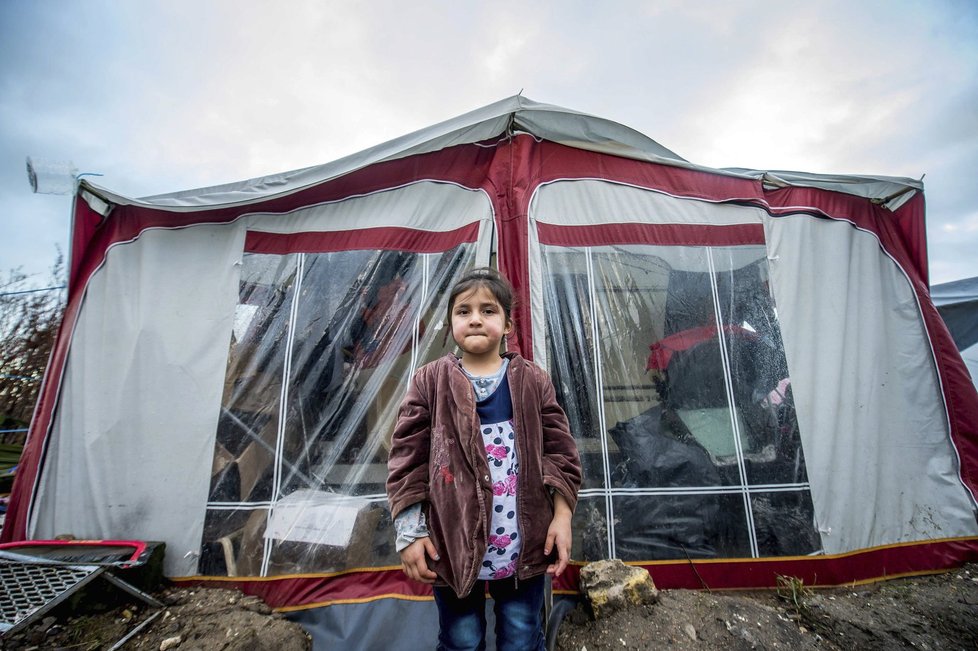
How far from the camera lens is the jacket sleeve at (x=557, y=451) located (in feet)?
3.91

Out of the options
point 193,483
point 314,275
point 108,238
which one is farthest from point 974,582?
point 108,238

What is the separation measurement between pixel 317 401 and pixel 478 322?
1.34m

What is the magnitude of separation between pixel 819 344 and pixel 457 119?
94.7 inches

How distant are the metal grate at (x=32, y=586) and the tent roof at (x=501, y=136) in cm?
184

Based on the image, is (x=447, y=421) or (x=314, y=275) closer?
(x=447, y=421)

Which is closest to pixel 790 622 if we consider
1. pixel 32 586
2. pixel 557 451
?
pixel 557 451

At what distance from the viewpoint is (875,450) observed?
217cm

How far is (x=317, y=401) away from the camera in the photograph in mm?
2188

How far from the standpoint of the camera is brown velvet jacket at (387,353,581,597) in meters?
1.13

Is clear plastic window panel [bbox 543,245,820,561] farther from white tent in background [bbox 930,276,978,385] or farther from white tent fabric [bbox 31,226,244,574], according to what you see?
white tent in background [bbox 930,276,978,385]

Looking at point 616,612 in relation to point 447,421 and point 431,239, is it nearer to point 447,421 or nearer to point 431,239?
point 447,421

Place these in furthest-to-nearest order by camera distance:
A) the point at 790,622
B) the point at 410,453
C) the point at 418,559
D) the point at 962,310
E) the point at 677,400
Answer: the point at 962,310
the point at 677,400
the point at 790,622
the point at 410,453
the point at 418,559

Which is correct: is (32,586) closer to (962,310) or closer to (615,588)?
(615,588)

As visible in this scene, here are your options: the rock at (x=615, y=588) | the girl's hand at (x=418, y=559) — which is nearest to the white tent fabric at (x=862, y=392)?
the rock at (x=615, y=588)
